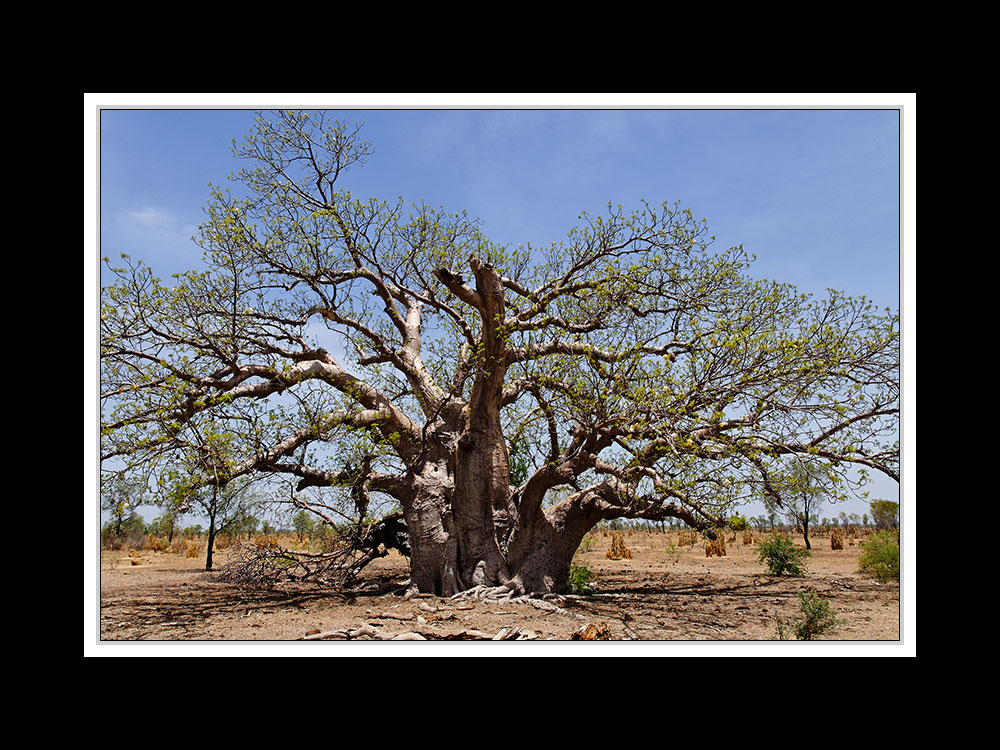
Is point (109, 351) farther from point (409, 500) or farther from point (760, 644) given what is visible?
point (760, 644)

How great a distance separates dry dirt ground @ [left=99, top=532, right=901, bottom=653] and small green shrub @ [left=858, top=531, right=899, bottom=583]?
262 millimetres

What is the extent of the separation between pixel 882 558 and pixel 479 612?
7062 mm

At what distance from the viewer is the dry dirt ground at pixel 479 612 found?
586 cm

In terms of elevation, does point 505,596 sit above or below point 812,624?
below

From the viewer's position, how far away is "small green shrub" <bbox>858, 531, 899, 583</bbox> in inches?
392

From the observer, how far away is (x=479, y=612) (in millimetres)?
7098

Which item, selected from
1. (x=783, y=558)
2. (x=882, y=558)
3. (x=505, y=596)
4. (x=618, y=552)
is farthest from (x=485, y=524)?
(x=618, y=552)

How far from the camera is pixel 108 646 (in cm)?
479

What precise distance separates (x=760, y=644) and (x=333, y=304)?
240 inches

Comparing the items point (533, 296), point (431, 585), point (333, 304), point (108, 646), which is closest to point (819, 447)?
point (533, 296)

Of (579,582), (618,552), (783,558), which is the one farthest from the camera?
(618,552)

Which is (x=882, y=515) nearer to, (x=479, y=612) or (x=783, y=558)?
(x=783, y=558)

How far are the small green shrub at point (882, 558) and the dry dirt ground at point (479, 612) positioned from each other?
0.26 m

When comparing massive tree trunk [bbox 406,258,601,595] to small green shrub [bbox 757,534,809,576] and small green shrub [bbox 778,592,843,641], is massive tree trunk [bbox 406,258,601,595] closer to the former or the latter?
small green shrub [bbox 778,592,843,641]
